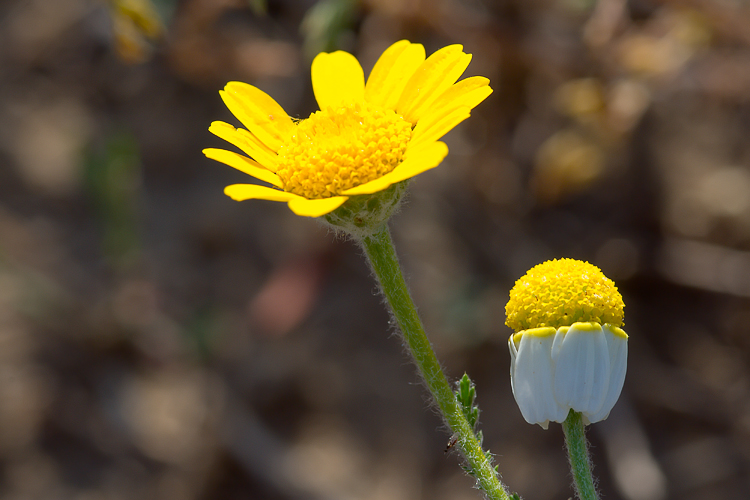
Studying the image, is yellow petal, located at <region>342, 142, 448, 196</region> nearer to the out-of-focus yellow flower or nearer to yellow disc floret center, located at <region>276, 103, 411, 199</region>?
yellow disc floret center, located at <region>276, 103, 411, 199</region>

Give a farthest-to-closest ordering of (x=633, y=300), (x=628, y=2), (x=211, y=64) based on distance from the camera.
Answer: (x=633, y=300) < (x=211, y=64) < (x=628, y=2)

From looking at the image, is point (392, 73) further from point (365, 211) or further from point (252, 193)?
point (252, 193)

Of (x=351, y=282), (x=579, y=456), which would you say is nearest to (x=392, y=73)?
(x=579, y=456)

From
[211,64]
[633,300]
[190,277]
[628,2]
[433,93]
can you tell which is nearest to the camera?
[433,93]

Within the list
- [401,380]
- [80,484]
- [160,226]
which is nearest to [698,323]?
[401,380]

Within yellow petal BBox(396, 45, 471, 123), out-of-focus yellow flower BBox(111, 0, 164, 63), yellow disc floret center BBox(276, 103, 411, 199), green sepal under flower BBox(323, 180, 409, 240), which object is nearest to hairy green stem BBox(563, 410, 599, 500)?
green sepal under flower BBox(323, 180, 409, 240)

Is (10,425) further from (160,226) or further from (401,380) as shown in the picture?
(401,380)

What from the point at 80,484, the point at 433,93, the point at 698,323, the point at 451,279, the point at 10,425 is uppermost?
the point at 451,279

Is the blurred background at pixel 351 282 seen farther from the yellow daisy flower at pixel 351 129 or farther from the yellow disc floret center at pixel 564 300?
the yellow disc floret center at pixel 564 300
